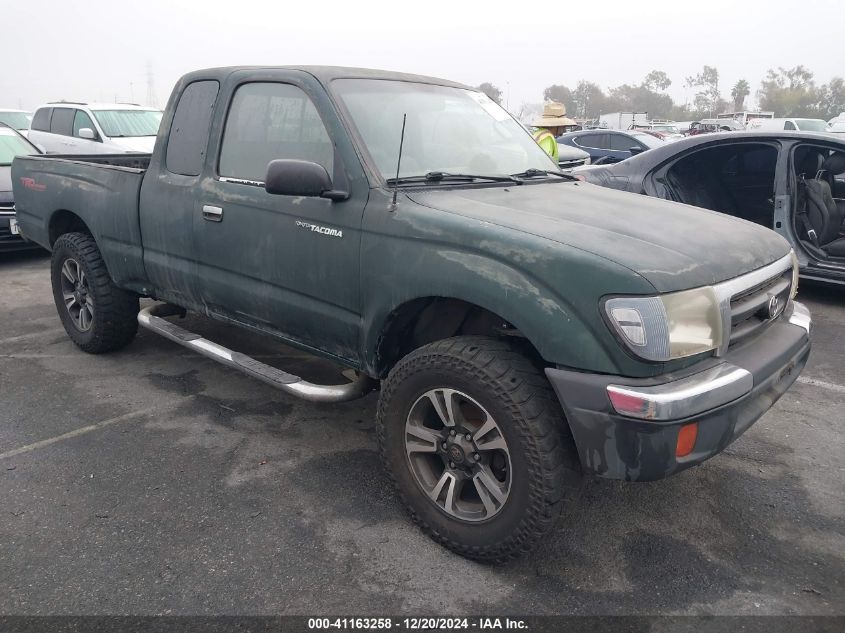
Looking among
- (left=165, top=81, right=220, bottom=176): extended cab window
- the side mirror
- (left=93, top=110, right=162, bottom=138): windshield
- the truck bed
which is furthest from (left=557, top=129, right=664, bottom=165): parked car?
the side mirror

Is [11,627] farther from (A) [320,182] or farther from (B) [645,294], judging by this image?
(B) [645,294]

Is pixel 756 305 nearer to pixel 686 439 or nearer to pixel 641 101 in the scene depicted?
pixel 686 439

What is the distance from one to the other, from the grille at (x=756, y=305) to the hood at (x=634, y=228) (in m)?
0.09

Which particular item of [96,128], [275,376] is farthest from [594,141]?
[275,376]

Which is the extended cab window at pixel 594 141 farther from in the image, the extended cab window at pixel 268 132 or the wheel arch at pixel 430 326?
the wheel arch at pixel 430 326

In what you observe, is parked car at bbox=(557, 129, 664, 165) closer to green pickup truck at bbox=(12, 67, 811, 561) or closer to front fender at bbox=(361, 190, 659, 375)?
green pickup truck at bbox=(12, 67, 811, 561)

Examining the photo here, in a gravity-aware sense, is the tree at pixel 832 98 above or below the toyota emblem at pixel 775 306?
above

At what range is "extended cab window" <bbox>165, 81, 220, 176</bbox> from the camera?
377 centimetres

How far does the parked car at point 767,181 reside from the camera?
19.7 ft

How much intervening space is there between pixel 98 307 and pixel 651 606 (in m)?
3.85

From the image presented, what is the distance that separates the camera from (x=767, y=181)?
6695mm

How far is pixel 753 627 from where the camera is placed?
2344mm

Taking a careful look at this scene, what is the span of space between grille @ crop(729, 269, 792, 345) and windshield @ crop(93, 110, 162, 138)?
1114 cm

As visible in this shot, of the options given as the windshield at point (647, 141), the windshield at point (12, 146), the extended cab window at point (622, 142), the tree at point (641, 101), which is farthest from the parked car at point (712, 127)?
the tree at point (641, 101)
